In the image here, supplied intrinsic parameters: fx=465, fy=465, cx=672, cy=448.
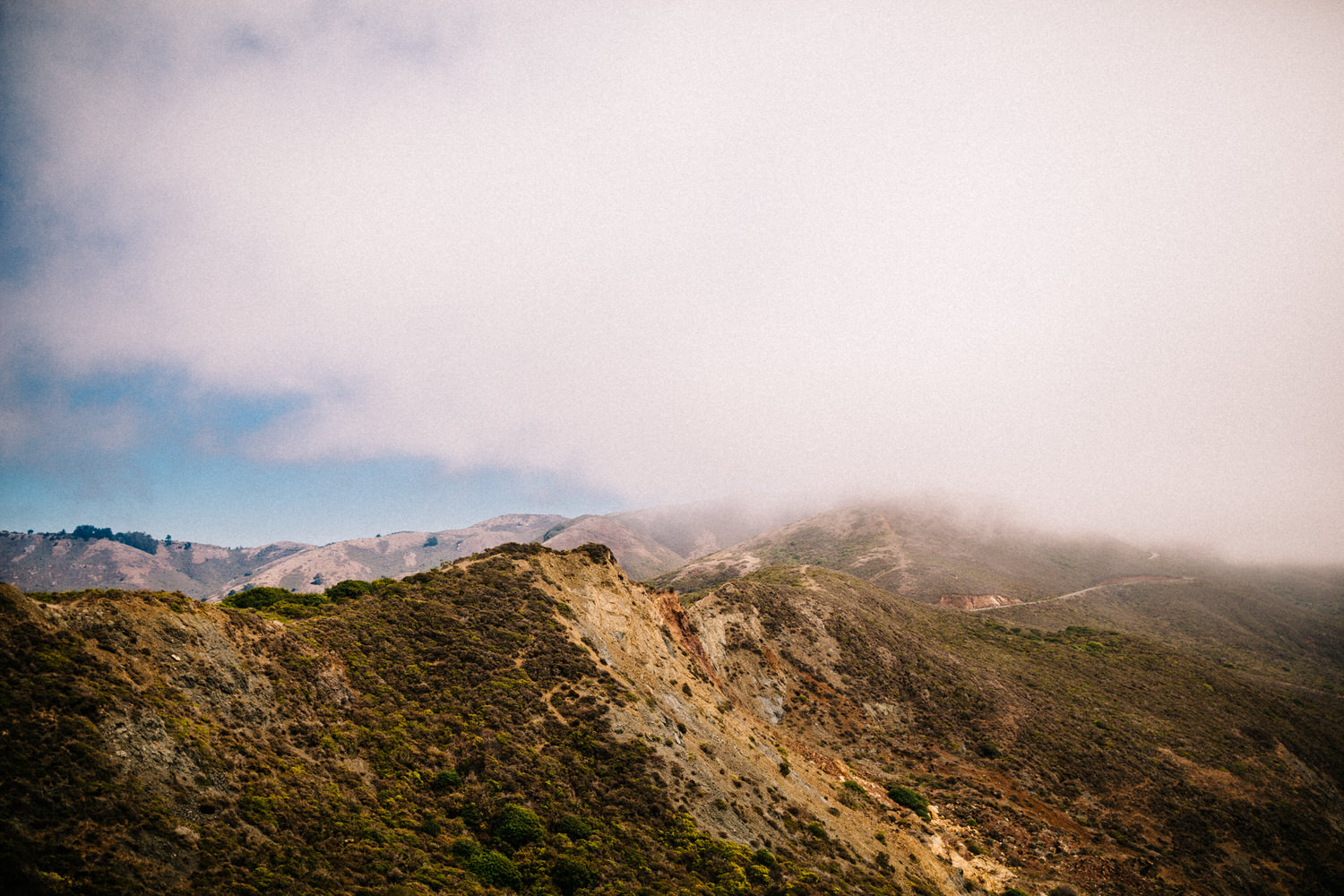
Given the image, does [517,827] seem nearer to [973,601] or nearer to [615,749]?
[615,749]

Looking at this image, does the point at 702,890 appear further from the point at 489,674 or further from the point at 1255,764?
the point at 1255,764

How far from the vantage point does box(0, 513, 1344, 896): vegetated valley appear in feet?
48.0

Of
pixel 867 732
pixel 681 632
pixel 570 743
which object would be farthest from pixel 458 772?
pixel 867 732

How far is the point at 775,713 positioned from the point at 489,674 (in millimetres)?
36708

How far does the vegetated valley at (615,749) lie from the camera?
14633mm

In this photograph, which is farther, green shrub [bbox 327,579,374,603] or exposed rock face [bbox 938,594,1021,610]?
exposed rock face [bbox 938,594,1021,610]

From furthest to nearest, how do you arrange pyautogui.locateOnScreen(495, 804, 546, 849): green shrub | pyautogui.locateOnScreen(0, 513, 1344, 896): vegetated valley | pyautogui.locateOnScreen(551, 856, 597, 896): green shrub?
pyautogui.locateOnScreen(495, 804, 546, 849): green shrub < pyautogui.locateOnScreen(551, 856, 597, 896): green shrub < pyautogui.locateOnScreen(0, 513, 1344, 896): vegetated valley

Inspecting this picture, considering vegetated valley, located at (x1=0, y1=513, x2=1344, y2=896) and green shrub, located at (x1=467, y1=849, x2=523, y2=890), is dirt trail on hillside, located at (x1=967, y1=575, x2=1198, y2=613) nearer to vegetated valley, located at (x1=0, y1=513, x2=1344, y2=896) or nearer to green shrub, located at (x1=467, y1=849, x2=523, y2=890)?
vegetated valley, located at (x1=0, y1=513, x2=1344, y2=896)

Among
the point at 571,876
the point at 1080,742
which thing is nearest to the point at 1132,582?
the point at 1080,742

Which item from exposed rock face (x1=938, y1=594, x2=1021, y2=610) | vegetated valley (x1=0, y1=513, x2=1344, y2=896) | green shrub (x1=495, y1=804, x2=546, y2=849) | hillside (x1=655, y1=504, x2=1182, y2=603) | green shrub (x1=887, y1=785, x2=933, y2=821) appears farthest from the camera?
hillside (x1=655, y1=504, x2=1182, y2=603)

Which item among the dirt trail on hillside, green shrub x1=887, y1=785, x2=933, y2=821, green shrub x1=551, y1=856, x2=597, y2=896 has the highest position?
green shrub x1=551, y1=856, x2=597, y2=896

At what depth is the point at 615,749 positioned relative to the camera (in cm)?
2834

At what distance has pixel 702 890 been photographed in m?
21.8

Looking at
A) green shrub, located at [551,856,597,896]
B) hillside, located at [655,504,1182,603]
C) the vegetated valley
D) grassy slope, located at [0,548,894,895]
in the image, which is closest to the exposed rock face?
hillside, located at [655,504,1182,603]
